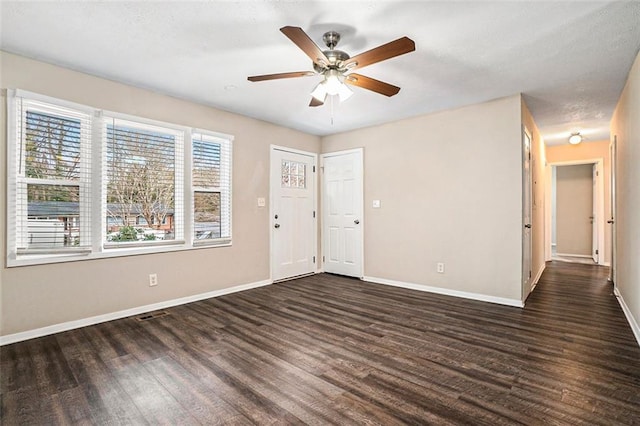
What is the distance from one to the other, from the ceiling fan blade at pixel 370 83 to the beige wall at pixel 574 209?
23.2 feet

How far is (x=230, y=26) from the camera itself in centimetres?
235

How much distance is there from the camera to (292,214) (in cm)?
527

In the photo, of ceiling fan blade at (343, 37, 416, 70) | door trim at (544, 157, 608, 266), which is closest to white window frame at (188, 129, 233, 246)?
ceiling fan blade at (343, 37, 416, 70)

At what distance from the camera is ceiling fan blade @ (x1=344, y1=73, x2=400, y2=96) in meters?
2.61

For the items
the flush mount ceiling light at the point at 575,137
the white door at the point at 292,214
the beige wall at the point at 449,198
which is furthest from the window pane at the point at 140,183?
the flush mount ceiling light at the point at 575,137

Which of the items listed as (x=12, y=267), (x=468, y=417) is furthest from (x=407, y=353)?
(x=12, y=267)

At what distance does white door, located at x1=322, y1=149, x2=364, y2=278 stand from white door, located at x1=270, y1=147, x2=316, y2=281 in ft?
0.85


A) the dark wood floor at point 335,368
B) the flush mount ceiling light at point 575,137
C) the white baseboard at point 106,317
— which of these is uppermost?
the flush mount ceiling light at point 575,137

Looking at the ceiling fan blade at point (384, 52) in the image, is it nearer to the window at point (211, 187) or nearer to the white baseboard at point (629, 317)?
the window at point (211, 187)

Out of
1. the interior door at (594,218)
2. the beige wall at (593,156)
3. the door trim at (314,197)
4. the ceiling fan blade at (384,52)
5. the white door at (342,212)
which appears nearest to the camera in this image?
the ceiling fan blade at (384,52)

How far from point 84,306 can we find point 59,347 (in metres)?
0.54

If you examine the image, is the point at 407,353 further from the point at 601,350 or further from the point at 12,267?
the point at 12,267

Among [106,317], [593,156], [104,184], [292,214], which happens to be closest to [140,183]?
[104,184]

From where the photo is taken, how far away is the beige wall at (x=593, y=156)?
6016 mm
